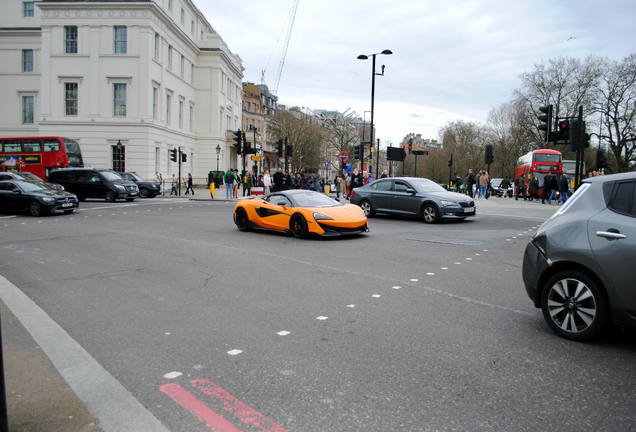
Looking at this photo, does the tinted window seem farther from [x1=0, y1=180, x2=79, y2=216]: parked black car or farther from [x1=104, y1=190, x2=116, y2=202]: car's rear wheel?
[x1=104, y1=190, x2=116, y2=202]: car's rear wheel

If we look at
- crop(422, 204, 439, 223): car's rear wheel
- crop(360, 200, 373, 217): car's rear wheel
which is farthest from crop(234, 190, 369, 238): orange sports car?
crop(360, 200, 373, 217): car's rear wheel

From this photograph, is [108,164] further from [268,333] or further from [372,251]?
[268,333]

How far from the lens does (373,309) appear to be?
5.81 meters

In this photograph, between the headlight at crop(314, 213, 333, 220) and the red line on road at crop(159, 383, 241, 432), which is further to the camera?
the headlight at crop(314, 213, 333, 220)

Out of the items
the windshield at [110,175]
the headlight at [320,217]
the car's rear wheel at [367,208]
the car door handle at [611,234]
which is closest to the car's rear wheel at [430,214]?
the car's rear wheel at [367,208]

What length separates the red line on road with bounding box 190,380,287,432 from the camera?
10.1 feet

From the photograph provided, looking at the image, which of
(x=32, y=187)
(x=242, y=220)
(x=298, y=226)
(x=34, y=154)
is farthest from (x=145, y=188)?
(x=298, y=226)

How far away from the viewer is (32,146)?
110ft

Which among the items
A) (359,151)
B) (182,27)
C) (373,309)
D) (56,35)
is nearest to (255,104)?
(182,27)

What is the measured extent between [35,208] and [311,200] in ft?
36.8

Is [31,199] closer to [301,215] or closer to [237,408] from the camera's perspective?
[301,215]

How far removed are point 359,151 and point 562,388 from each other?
2522cm

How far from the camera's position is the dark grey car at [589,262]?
425 cm

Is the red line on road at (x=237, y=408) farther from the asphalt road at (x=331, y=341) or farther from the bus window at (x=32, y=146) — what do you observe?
the bus window at (x=32, y=146)
